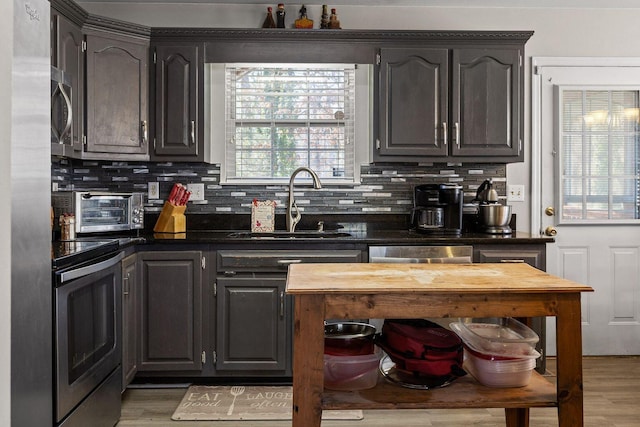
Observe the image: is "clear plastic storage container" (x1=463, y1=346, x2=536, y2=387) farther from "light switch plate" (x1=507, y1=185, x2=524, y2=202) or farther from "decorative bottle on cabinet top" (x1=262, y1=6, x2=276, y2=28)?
"decorative bottle on cabinet top" (x1=262, y1=6, x2=276, y2=28)

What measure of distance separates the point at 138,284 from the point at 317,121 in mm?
1650

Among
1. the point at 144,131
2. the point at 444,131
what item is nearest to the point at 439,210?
the point at 444,131

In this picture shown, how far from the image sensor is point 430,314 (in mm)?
1702

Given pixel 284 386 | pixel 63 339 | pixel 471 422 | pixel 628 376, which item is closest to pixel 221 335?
pixel 284 386

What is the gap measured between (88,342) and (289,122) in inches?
83.2

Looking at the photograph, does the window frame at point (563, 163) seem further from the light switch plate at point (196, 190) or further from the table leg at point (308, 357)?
the table leg at point (308, 357)

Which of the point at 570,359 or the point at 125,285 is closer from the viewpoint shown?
the point at 570,359

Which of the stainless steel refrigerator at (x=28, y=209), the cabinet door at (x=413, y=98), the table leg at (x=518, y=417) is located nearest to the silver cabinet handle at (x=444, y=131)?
the cabinet door at (x=413, y=98)

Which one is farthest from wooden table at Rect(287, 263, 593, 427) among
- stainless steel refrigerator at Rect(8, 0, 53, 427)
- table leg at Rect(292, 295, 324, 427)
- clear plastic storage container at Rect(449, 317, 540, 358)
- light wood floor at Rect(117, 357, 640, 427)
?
light wood floor at Rect(117, 357, 640, 427)

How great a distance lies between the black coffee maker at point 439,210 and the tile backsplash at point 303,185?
0.31 metres

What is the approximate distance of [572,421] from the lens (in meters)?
1.73

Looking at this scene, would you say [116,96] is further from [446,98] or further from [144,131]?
[446,98]

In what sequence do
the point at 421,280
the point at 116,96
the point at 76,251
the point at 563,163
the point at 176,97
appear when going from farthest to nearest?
the point at 563,163
the point at 176,97
the point at 116,96
the point at 76,251
the point at 421,280

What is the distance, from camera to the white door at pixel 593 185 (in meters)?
3.86
